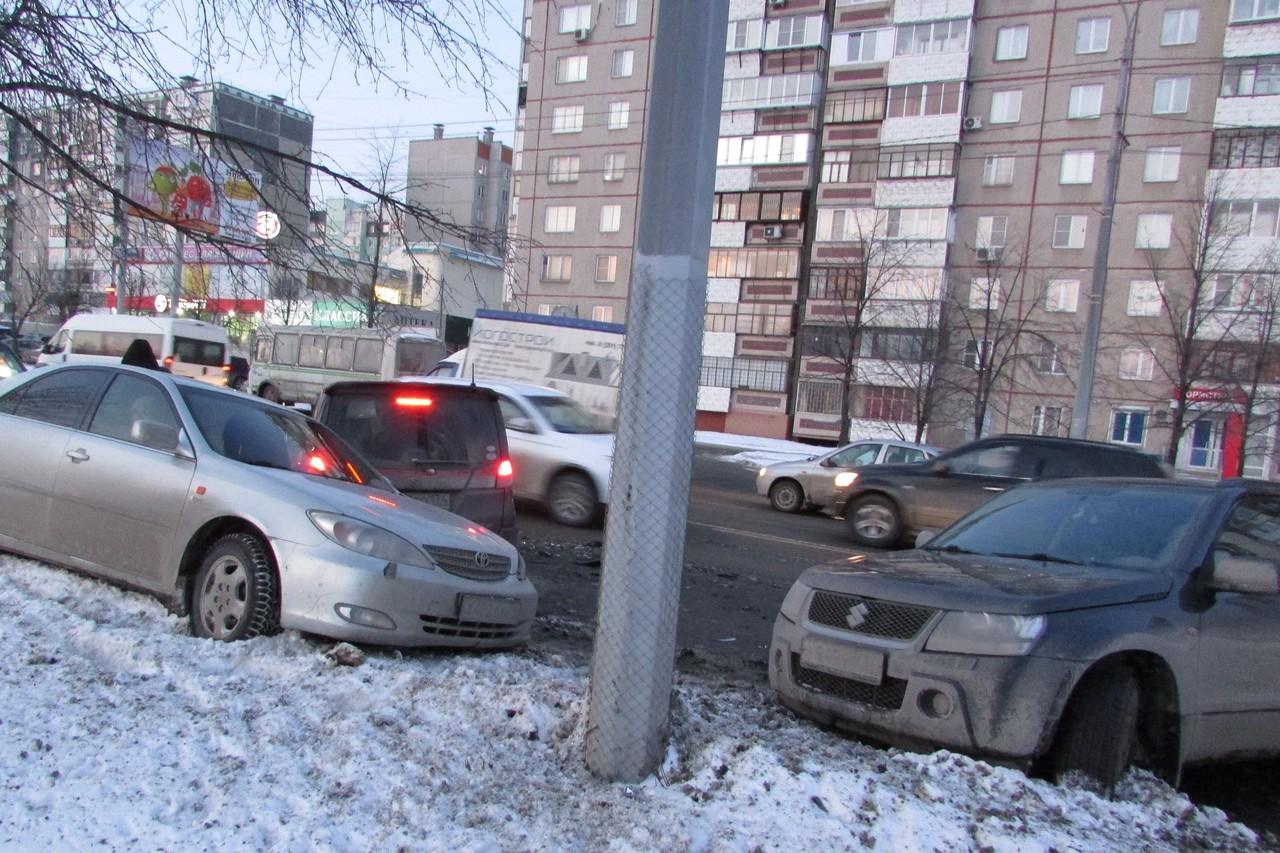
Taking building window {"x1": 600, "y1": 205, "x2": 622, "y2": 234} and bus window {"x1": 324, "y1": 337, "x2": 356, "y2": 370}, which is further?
building window {"x1": 600, "y1": 205, "x2": 622, "y2": 234}

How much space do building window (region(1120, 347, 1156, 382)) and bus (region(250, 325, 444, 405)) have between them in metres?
26.7

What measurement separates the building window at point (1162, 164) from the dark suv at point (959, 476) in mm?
30351

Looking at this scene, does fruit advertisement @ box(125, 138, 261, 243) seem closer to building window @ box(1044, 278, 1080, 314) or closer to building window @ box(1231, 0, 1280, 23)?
building window @ box(1044, 278, 1080, 314)

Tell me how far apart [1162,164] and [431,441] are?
3833 centimetres

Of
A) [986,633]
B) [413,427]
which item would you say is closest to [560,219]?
[413,427]

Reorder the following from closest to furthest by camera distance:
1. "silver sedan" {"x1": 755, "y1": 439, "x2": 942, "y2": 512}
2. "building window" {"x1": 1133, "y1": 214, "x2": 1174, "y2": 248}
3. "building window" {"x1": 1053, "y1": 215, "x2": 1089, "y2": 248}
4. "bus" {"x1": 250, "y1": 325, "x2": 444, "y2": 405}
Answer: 1. "silver sedan" {"x1": 755, "y1": 439, "x2": 942, "y2": 512}
2. "bus" {"x1": 250, "y1": 325, "x2": 444, "y2": 405}
3. "building window" {"x1": 1133, "y1": 214, "x2": 1174, "y2": 248}
4. "building window" {"x1": 1053, "y1": 215, "x2": 1089, "y2": 248}

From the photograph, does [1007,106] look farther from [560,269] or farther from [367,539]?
[367,539]

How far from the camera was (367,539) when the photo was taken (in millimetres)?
5012

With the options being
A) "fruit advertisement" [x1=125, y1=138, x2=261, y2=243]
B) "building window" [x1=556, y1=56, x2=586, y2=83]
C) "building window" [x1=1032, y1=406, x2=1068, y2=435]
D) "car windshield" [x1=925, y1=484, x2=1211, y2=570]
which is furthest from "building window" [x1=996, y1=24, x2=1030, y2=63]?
"car windshield" [x1=925, y1=484, x2=1211, y2=570]

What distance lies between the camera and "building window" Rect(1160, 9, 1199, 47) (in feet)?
121

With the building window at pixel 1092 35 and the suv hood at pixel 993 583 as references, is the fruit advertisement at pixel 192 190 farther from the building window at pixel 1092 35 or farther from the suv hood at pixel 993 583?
the building window at pixel 1092 35

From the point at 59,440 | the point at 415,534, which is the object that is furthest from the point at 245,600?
the point at 59,440

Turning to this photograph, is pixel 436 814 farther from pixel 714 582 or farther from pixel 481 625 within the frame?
pixel 714 582

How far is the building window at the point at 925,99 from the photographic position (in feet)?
133
